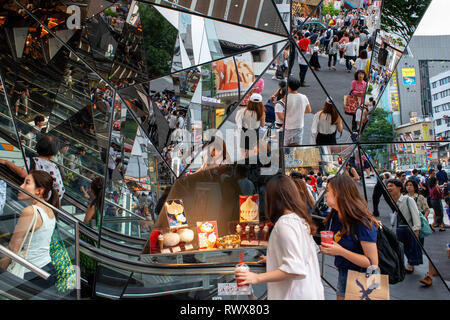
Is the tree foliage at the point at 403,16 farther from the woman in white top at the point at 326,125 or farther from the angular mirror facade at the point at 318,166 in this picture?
the angular mirror facade at the point at 318,166

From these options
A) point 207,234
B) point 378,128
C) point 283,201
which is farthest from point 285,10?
point 283,201

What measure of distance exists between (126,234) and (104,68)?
2.30 meters

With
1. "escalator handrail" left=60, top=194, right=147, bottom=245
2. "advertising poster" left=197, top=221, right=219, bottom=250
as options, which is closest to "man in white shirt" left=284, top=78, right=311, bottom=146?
"advertising poster" left=197, top=221, right=219, bottom=250

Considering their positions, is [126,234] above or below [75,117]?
below

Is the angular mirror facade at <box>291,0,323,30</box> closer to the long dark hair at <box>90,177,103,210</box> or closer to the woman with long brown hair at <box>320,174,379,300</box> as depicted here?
the woman with long brown hair at <box>320,174,379,300</box>

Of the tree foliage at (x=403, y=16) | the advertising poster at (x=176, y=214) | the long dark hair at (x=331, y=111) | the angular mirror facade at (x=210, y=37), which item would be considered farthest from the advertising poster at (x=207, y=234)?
the tree foliage at (x=403, y=16)

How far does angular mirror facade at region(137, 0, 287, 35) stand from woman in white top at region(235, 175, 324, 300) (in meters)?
3.25

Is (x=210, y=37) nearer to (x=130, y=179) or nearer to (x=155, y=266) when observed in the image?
(x=130, y=179)

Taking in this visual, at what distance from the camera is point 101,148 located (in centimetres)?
550

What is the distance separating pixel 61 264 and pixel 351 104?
3916 millimetres

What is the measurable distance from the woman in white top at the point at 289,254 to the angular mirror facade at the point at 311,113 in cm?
286

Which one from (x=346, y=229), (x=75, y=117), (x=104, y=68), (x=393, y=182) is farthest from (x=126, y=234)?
(x=393, y=182)

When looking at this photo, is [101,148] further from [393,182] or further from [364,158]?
[393,182]

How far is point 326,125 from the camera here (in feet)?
17.5
